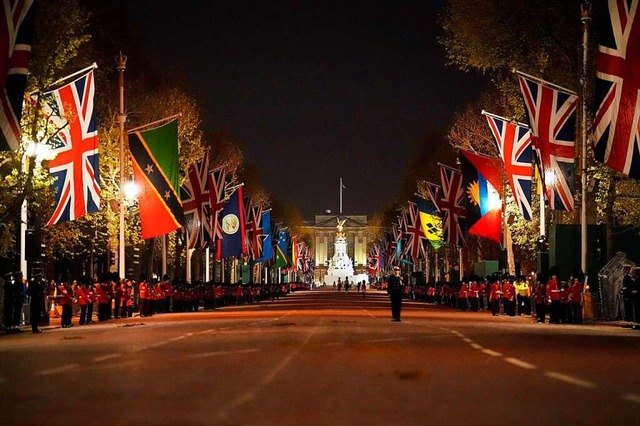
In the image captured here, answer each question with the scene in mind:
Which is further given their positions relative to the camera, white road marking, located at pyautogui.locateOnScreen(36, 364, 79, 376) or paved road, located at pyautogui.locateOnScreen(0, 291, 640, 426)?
white road marking, located at pyautogui.locateOnScreen(36, 364, 79, 376)

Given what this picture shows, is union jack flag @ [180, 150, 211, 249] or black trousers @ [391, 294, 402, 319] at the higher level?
union jack flag @ [180, 150, 211, 249]

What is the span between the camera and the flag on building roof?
52.1m

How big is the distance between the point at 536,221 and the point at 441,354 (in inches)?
1511

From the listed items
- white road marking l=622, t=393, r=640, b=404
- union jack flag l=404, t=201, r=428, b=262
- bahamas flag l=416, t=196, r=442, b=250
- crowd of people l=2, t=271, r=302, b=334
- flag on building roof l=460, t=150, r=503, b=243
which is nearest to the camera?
white road marking l=622, t=393, r=640, b=404

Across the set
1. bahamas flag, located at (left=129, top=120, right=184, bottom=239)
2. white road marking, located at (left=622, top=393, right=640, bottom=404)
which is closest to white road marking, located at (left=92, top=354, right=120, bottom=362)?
white road marking, located at (left=622, top=393, right=640, bottom=404)

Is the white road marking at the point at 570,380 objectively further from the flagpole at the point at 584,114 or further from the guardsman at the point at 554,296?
the flagpole at the point at 584,114

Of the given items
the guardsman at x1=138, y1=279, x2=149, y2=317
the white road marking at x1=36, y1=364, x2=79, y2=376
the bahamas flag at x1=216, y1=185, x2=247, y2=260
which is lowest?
the white road marking at x1=36, y1=364, x2=79, y2=376

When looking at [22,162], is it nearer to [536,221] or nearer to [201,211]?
[201,211]

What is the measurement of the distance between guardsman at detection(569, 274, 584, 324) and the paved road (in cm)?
1193

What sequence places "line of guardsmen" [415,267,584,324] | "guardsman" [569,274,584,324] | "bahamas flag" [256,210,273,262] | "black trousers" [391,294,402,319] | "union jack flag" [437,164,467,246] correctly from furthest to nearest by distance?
1. "bahamas flag" [256,210,273,262]
2. "union jack flag" [437,164,467,246]
3. "black trousers" [391,294,402,319]
4. "line of guardsmen" [415,267,584,324]
5. "guardsman" [569,274,584,324]

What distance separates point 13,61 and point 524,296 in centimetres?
2969

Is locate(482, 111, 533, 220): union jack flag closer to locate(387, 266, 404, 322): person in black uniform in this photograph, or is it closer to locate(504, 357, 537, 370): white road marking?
locate(387, 266, 404, 322): person in black uniform

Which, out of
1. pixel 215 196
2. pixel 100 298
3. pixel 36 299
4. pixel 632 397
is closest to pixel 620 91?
pixel 632 397

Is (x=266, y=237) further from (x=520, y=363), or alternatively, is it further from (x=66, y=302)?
(x=520, y=363)
